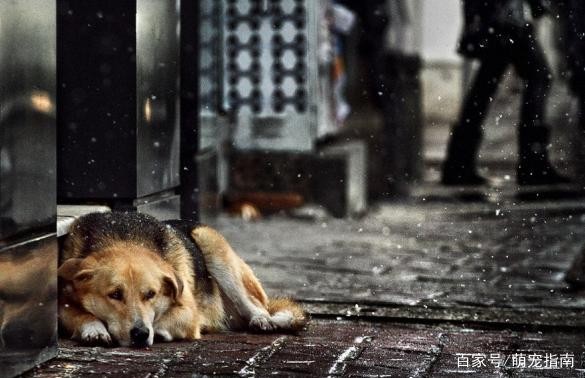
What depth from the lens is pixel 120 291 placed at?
5156 mm

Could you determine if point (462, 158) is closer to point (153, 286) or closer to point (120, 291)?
point (153, 286)

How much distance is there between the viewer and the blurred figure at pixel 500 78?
988 centimetres

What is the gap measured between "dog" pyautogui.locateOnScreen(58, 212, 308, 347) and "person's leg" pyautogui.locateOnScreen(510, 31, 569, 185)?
18.7ft

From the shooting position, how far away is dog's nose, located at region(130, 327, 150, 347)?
511 cm

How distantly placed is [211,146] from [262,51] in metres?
1.71

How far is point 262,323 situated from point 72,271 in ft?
3.52

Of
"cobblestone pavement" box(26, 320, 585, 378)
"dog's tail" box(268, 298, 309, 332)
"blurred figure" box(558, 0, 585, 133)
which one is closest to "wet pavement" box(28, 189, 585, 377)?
"cobblestone pavement" box(26, 320, 585, 378)

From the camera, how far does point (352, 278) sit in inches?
321

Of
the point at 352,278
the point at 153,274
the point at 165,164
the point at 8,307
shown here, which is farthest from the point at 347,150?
the point at 8,307

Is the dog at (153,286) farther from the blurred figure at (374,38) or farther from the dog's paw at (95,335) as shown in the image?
the blurred figure at (374,38)

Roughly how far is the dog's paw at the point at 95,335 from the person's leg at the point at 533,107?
6.70m

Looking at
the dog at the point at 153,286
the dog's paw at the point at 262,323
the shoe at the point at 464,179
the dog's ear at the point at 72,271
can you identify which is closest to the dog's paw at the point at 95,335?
the dog at the point at 153,286

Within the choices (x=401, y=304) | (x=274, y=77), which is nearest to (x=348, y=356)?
(x=401, y=304)

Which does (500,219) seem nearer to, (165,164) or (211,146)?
(211,146)
